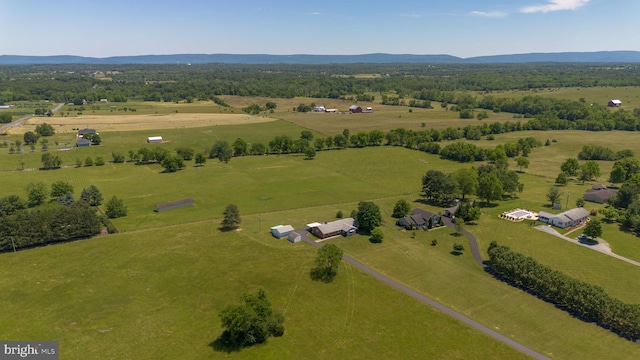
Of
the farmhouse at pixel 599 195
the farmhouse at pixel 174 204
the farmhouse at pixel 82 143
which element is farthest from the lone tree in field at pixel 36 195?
the farmhouse at pixel 599 195

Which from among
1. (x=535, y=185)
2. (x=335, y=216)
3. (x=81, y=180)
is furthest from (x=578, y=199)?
(x=81, y=180)

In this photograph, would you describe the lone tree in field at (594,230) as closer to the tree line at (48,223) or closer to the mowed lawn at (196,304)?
the mowed lawn at (196,304)

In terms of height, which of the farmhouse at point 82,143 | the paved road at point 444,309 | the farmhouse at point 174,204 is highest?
the farmhouse at point 82,143

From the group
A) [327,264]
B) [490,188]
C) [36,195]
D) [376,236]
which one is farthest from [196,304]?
[490,188]

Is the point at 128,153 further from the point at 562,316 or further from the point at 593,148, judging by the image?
the point at 593,148

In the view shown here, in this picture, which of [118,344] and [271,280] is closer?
[118,344]

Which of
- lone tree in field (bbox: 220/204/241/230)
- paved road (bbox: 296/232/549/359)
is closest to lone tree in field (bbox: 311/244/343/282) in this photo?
paved road (bbox: 296/232/549/359)

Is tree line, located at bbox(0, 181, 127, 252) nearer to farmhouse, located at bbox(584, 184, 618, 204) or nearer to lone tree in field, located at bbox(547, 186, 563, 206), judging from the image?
lone tree in field, located at bbox(547, 186, 563, 206)
